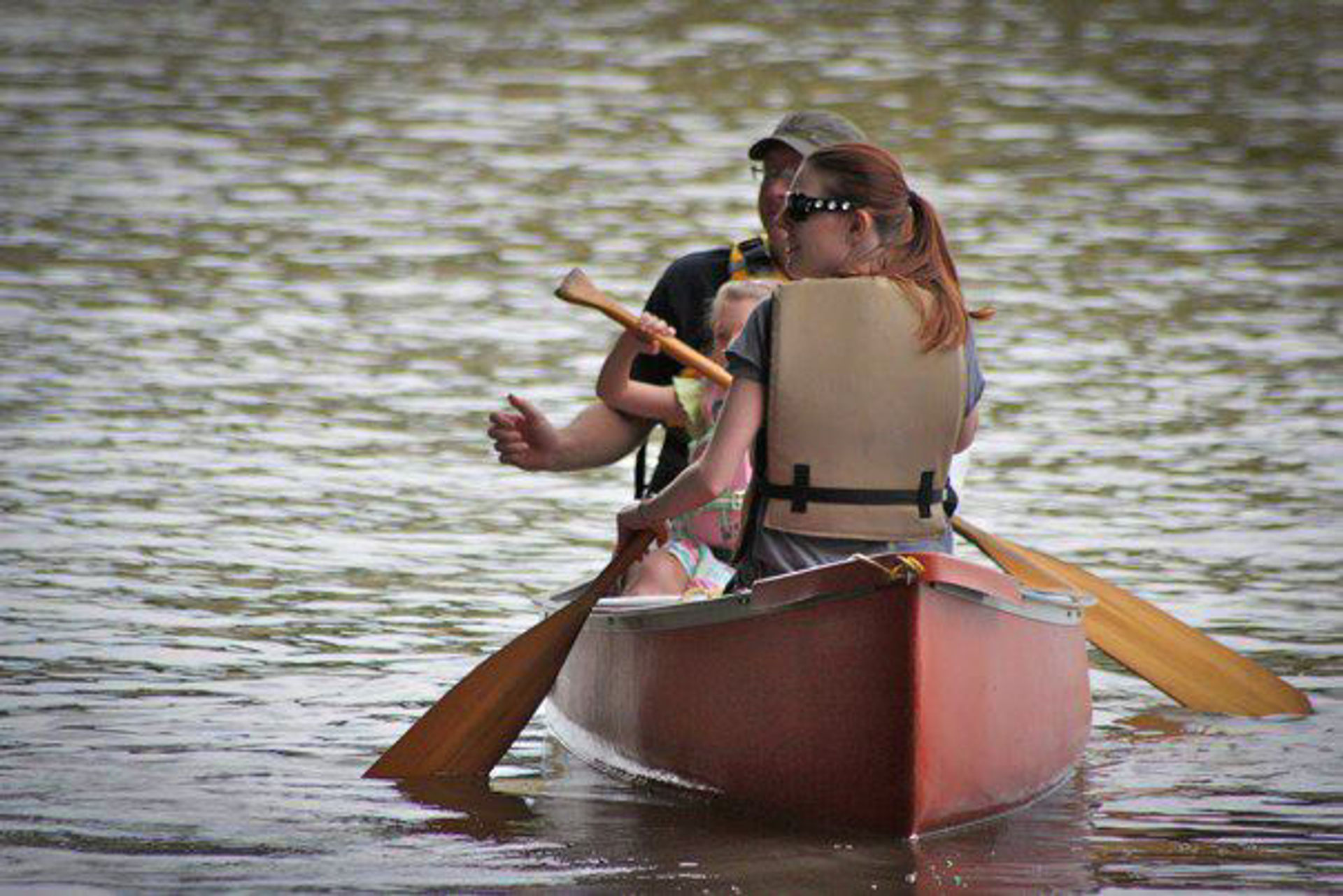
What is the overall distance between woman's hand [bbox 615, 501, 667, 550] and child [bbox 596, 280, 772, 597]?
190mm

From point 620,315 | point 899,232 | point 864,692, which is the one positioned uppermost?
point 899,232

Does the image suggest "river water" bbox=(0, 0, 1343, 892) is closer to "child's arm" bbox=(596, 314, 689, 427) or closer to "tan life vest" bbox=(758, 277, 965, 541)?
"tan life vest" bbox=(758, 277, 965, 541)

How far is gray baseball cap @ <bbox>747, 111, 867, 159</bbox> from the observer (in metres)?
6.91

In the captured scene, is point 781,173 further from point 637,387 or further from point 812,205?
point 812,205

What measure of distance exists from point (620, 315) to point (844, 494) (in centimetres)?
81

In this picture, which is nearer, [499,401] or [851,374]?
[851,374]

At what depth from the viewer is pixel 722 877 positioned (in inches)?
229

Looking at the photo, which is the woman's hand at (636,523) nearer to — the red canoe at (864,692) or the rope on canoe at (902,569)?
the red canoe at (864,692)

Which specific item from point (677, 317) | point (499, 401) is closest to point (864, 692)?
point (677, 317)

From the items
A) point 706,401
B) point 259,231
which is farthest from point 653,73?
point 706,401

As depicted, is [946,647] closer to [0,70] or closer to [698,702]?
[698,702]

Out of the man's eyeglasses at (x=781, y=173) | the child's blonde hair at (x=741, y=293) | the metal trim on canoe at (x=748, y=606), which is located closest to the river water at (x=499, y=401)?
the metal trim on canoe at (x=748, y=606)

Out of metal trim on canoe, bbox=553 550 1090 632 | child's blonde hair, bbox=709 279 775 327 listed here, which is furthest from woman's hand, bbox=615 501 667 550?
child's blonde hair, bbox=709 279 775 327

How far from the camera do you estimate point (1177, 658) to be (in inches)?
306
